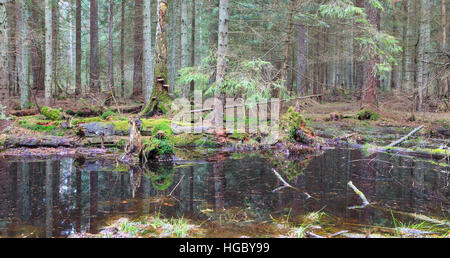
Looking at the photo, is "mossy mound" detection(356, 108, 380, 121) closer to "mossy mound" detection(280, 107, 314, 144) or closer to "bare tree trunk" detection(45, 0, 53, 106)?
"mossy mound" detection(280, 107, 314, 144)

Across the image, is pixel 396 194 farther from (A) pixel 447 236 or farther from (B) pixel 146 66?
(B) pixel 146 66

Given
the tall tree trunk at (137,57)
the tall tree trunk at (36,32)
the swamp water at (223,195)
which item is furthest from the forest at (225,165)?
the tall tree trunk at (137,57)

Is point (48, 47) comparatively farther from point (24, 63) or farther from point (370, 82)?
point (370, 82)

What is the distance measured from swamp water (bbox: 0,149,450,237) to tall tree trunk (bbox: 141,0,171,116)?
16.0ft

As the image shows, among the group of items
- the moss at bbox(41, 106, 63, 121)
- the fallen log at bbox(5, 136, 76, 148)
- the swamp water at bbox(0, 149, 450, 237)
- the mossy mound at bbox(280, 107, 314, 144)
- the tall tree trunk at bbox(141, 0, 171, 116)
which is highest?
the tall tree trunk at bbox(141, 0, 171, 116)

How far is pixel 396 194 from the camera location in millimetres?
5402

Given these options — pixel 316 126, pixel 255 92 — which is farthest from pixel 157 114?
pixel 316 126

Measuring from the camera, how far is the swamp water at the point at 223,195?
13.4 ft

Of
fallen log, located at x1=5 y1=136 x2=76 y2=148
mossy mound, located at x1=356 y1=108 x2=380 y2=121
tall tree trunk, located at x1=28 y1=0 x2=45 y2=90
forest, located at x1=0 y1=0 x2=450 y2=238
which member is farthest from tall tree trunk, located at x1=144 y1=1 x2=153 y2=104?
mossy mound, located at x1=356 y1=108 x2=380 y2=121

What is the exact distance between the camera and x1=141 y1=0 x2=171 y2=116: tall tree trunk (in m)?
12.7

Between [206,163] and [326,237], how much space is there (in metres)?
4.91

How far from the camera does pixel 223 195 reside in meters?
5.44

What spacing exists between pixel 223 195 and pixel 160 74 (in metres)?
8.49

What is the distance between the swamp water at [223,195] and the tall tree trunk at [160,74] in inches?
192
